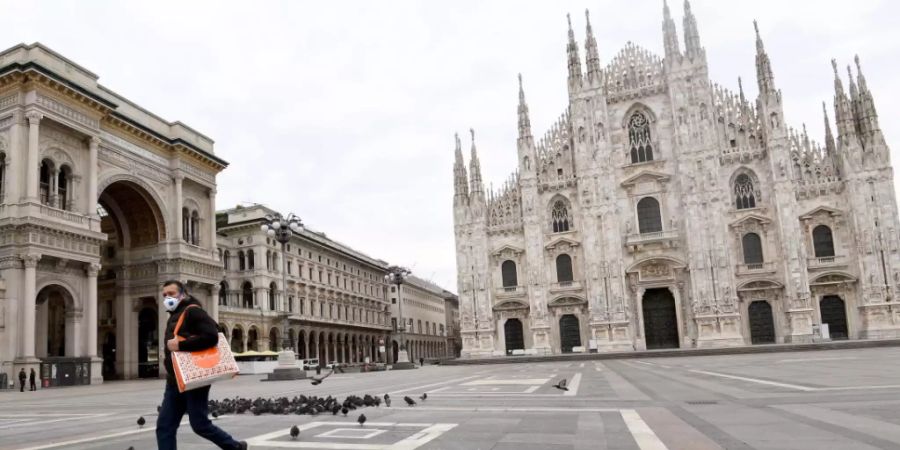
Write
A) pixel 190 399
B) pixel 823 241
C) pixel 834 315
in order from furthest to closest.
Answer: pixel 823 241 < pixel 834 315 < pixel 190 399

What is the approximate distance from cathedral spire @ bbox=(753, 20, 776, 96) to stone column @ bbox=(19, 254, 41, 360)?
46.6 meters

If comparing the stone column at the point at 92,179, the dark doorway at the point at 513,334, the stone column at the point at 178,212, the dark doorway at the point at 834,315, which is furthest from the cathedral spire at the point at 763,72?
the stone column at the point at 92,179

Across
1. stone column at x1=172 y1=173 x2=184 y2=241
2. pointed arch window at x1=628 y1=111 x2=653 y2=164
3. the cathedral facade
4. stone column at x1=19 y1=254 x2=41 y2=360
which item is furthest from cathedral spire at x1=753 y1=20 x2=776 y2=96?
stone column at x1=19 y1=254 x2=41 y2=360

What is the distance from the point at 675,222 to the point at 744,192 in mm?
5354

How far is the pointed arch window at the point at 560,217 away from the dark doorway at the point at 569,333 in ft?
23.0

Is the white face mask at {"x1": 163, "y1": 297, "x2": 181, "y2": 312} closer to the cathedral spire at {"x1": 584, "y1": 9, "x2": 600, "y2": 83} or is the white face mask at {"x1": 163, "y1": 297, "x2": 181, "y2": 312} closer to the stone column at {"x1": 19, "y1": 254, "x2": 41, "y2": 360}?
the stone column at {"x1": 19, "y1": 254, "x2": 41, "y2": 360}

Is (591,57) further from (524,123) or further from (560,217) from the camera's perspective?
(560,217)

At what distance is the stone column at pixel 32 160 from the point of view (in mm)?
29453

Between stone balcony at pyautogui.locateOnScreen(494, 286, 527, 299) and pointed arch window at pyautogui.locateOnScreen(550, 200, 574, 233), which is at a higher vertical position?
pointed arch window at pyautogui.locateOnScreen(550, 200, 574, 233)

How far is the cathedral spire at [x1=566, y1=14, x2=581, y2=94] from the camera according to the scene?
5138cm

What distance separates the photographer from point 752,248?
152 ft

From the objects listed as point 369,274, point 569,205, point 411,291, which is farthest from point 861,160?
point 411,291

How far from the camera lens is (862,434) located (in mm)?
5969

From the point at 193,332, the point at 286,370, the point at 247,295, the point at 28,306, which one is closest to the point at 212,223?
the point at 28,306
